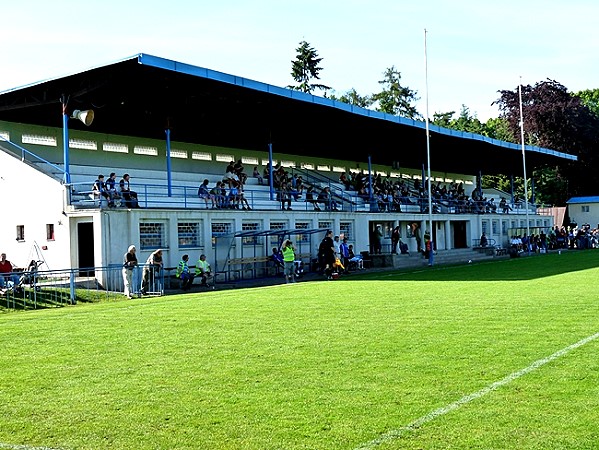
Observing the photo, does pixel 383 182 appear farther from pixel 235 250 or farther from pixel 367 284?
pixel 367 284

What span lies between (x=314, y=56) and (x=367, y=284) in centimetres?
5969

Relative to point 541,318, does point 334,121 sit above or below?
above

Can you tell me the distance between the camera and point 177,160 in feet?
126

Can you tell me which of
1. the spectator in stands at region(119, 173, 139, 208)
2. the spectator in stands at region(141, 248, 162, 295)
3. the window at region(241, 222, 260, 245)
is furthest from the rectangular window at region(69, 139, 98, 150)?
the spectator in stands at region(141, 248, 162, 295)

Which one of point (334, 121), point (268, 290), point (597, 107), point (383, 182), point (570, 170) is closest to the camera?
point (268, 290)

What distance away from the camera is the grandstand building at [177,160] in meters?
27.2

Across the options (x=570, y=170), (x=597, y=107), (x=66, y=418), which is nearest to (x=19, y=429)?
(x=66, y=418)

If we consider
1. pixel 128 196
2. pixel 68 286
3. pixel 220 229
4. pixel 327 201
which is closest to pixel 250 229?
pixel 220 229

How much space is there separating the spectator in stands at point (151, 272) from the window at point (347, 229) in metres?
16.0

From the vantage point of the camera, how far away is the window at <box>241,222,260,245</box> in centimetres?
3188

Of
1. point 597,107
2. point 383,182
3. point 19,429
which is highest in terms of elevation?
point 597,107

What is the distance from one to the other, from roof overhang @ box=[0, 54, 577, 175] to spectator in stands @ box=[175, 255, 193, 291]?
682 cm

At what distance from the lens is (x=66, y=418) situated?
698cm

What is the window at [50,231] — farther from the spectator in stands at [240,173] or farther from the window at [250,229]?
the spectator in stands at [240,173]
